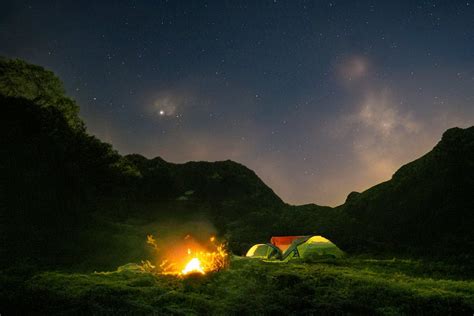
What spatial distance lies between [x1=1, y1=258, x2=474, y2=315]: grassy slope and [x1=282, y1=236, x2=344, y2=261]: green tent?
25.4 ft

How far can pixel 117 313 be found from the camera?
9.18 metres

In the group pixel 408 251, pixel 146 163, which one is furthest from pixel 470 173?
pixel 146 163

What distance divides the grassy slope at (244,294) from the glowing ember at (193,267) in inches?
13.2

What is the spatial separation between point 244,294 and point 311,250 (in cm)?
1179

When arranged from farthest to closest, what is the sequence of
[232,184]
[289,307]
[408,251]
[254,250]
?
1. [232,184]
2. [254,250]
3. [408,251]
4. [289,307]

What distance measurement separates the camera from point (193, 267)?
1362 cm

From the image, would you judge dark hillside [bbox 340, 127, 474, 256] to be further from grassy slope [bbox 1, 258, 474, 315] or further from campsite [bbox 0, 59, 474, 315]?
grassy slope [bbox 1, 258, 474, 315]

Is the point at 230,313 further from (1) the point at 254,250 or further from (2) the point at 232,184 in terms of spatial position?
(2) the point at 232,184

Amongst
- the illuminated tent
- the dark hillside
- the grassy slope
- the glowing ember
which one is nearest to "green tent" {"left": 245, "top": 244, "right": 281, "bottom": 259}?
the illuminated tent

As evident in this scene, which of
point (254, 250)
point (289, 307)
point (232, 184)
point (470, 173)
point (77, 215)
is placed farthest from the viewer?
point (232, 184)

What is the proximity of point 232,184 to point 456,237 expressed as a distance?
1798 inches

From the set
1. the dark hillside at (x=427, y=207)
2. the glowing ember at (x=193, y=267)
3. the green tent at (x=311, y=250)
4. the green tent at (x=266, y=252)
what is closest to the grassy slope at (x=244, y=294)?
the glowing ember at (x=193, y=267)

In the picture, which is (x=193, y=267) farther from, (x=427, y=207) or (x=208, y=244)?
(x=208, y=244)

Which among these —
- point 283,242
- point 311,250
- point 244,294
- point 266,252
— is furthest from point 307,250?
point 244,294
